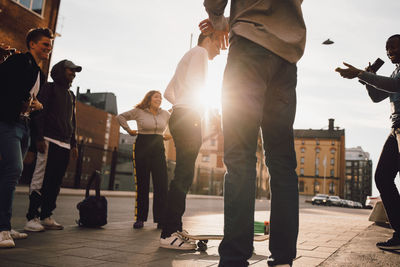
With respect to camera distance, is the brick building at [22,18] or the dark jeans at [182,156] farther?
the brick building at [22,18]

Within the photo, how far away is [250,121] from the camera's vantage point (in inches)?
77.5

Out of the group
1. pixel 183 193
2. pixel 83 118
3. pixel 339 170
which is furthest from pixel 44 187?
pixel 339 170

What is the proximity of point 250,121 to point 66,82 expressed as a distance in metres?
3.12

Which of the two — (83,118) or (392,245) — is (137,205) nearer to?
(392,245)

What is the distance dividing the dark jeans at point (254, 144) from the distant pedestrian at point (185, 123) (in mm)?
1310

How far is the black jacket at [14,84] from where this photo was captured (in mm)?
3014

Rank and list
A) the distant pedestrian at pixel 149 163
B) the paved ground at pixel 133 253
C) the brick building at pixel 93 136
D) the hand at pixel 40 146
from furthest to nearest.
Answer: the brick building at pixel 93 136
the distant pedestrian at pixel 149 163
the hand at pixel 40 146
the paved ground at pixel 133 253

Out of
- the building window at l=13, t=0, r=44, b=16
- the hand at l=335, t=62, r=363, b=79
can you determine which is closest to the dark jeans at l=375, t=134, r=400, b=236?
the hand at l=335, t=62, r=363, b=79

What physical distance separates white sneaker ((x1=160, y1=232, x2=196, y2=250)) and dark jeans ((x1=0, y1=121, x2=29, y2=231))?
131 cm

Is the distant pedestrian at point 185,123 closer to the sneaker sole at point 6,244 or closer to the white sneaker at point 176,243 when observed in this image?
the white sneaker at point 176,243

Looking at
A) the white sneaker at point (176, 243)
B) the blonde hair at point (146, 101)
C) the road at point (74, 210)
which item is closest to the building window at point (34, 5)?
the road at point (74, 210)

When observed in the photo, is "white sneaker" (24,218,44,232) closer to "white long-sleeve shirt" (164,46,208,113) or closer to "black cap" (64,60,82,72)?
"black cap" (64,60,82,72)

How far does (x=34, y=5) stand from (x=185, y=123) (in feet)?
58.1

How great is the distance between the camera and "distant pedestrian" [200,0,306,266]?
1896 millimetres
